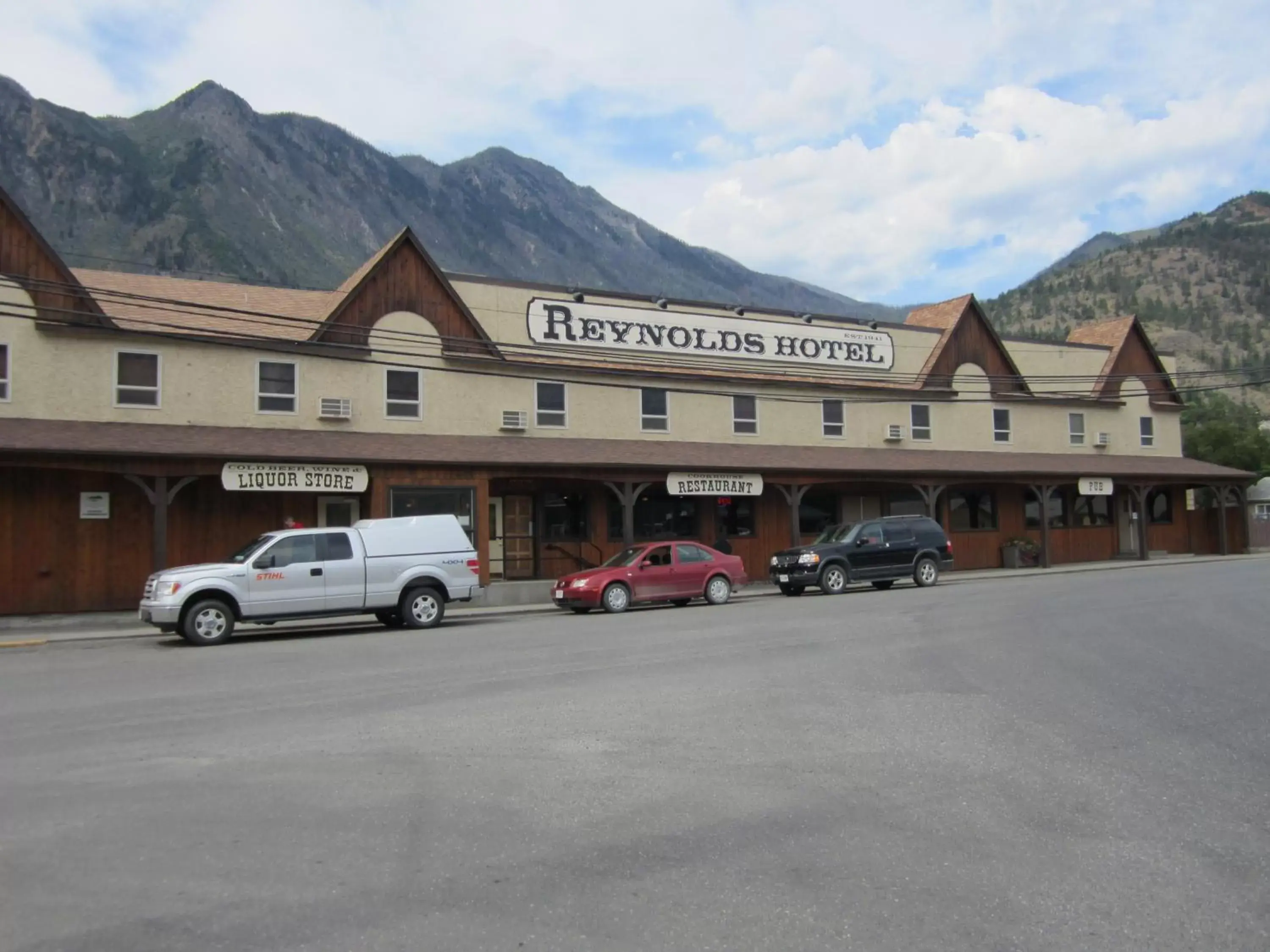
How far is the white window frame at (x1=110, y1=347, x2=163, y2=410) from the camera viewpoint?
2273 cm

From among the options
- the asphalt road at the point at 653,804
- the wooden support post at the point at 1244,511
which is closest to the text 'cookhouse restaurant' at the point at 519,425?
the wooden support post at the point at 1244,511

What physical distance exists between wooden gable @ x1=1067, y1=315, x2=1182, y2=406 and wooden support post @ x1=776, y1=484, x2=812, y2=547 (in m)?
17.1

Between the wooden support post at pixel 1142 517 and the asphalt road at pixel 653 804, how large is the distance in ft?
82.3

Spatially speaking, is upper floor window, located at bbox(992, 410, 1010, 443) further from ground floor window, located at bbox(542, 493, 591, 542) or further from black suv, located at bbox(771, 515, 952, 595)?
ground floor window, located at bbox(542, 493, 591, 542)

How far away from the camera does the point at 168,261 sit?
125 m

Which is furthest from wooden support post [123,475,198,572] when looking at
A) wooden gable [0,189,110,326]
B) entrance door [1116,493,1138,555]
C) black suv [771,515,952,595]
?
entrance door [1116,493,1138,555]

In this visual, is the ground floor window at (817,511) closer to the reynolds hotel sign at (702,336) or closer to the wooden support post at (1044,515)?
the reynolds hotel sign at (702,336)

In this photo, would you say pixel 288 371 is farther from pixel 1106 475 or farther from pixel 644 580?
pixel 1106 475

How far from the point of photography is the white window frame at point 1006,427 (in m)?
36.2

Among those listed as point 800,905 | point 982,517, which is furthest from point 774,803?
point 982,517

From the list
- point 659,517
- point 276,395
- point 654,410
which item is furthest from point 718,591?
point 276,395

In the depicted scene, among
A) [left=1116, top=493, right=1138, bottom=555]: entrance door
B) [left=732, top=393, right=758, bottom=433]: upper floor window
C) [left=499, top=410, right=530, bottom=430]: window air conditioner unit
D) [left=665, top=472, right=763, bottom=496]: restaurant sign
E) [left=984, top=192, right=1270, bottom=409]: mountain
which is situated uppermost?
[left=984, top=192, right=1270, bottom=409]: mountain

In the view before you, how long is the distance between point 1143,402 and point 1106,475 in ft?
25.8

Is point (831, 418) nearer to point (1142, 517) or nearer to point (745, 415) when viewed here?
point (745, 415)
